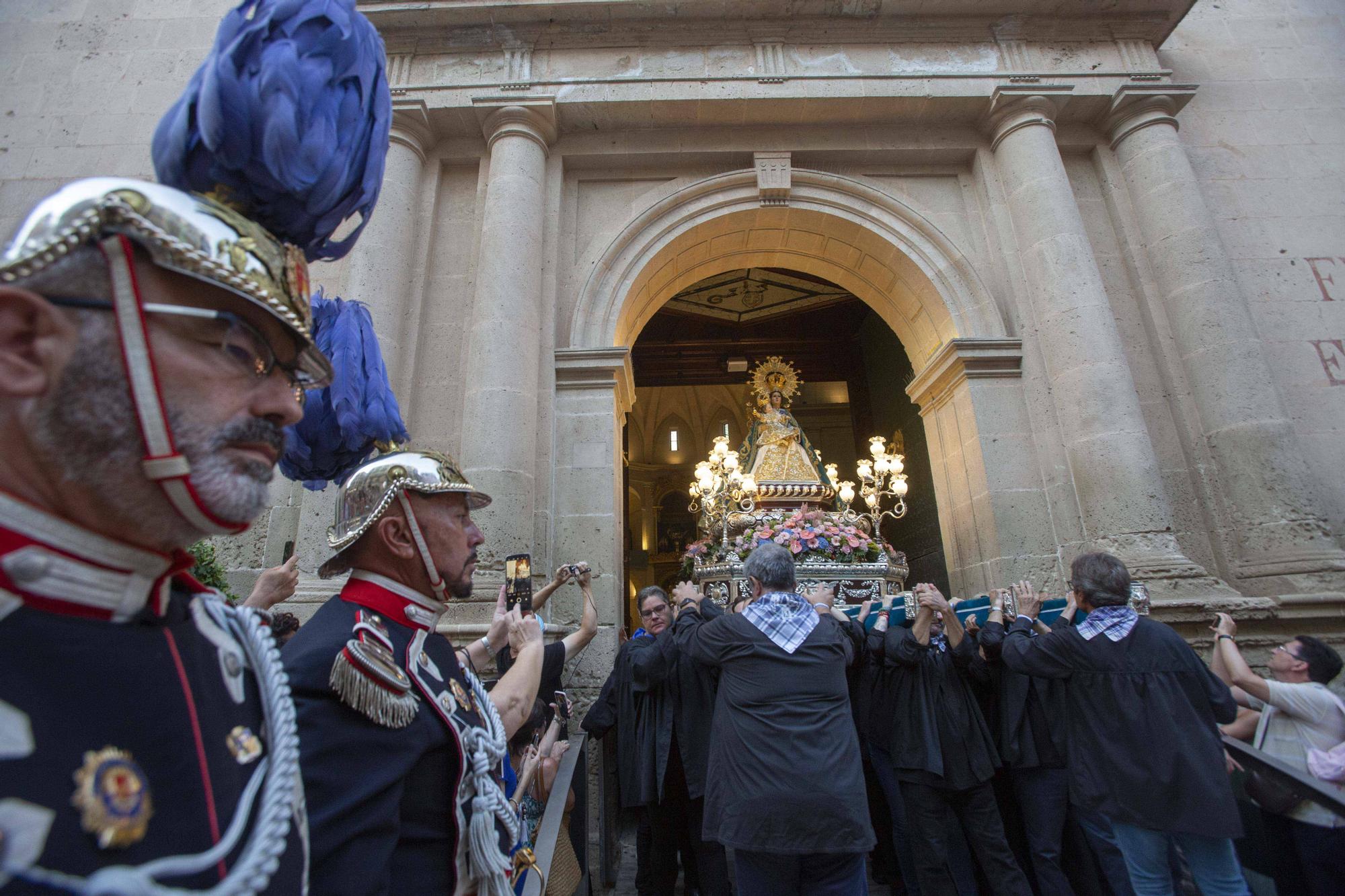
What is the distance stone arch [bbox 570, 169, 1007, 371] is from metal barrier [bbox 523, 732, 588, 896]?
4.27 meters

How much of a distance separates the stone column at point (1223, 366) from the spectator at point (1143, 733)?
11.9 feet

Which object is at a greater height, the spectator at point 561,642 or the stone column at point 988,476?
the stone column at point 988,476

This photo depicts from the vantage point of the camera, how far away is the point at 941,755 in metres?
3.70

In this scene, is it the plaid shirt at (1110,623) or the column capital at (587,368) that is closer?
the plaid shirt at (1110,623)

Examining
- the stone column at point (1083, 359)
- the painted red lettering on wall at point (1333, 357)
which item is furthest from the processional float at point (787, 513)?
the painted red lettering on wall at point (1333, 357)

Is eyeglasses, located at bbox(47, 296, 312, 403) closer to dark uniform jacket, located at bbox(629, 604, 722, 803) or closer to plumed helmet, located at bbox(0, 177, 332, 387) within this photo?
plumed helmet, located at bbox(0, 177, 332, 387)

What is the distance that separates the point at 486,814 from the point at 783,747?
1.77 m

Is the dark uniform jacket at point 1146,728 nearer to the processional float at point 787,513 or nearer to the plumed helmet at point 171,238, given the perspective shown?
the processional float at point 787,513

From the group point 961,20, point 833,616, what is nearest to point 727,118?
point 961,20

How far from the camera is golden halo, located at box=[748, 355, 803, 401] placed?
30.2 feet

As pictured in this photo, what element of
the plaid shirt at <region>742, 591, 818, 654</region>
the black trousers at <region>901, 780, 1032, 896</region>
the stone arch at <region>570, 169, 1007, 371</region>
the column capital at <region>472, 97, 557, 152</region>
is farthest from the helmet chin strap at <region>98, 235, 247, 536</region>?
the column capital at <region>472, 97, 557, 152</region>

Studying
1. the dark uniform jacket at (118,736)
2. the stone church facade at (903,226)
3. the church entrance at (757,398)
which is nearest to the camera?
the dark uniform jacket at (118,736)

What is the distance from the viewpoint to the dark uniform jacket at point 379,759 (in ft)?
3.84

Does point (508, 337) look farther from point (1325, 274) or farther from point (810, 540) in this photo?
point (1325, 274)
